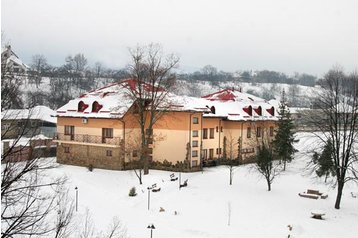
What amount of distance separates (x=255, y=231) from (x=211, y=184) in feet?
34.5

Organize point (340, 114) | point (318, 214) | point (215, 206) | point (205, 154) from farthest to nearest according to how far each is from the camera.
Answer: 1. point (205, 154)
2. point (340, 114)
3. point (215, 206)
4. point (318, 214)

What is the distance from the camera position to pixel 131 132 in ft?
130

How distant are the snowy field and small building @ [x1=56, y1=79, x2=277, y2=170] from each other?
93.9 inches

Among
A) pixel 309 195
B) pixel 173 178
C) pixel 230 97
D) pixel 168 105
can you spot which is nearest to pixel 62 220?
pixel 309 195

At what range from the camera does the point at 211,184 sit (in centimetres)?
3359

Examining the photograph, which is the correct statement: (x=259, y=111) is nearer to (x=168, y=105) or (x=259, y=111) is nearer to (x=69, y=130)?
(x=168, y=105)

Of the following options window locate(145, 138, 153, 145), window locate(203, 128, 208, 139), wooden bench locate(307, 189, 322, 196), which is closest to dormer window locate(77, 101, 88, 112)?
window locate(145, 138, 153, 145)

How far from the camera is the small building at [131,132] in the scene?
38938 mm

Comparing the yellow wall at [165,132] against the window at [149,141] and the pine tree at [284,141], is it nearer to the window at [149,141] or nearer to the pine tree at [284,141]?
the window at [149,141]

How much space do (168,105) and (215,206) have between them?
13.8 meters

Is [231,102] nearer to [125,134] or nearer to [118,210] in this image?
[125,134]

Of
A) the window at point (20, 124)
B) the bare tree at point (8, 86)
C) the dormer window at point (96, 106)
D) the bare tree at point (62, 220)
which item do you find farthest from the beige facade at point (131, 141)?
the bare tree at point (8, 86)

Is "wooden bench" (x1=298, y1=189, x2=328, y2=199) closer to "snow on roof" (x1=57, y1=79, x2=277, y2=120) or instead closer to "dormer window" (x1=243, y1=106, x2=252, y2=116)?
"snow on roof" (x1=57, y1=79, x2=277, y2=120)

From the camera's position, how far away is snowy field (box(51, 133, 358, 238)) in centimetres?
2355
